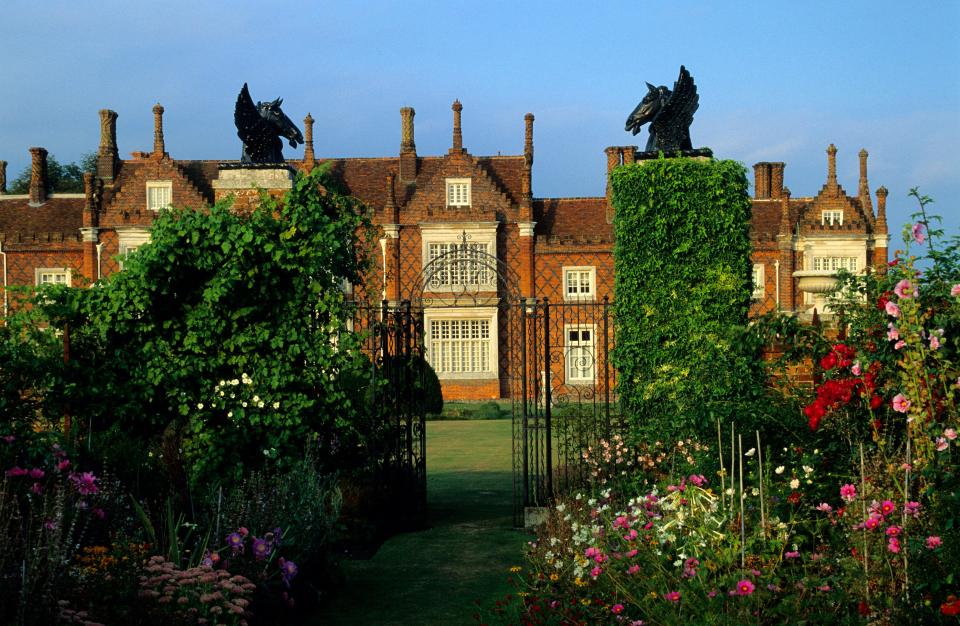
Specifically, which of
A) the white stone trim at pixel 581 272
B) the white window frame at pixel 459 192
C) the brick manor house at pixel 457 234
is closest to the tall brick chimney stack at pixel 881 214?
the brick manor house at pixel 457 234

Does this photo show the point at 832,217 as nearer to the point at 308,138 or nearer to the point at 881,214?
the point at 881,214

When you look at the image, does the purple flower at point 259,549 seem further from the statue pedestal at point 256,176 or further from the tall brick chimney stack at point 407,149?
the tall brick chimney stack at point 407,149

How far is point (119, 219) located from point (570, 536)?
27.7 m

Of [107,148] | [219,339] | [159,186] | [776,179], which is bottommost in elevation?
[219,339]

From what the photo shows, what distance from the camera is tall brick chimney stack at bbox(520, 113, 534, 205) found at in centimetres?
3061

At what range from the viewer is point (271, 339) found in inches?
330

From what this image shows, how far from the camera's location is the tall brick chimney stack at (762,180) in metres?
35.1

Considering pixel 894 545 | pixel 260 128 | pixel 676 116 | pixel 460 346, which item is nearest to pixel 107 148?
pixel 460 346

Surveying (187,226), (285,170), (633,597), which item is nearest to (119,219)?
(285,170)

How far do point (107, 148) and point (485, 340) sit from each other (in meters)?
15.3

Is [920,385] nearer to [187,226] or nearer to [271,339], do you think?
[271,339]

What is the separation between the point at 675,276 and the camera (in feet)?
31.4

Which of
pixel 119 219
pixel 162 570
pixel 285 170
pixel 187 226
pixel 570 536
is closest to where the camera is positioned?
pixel 162 570

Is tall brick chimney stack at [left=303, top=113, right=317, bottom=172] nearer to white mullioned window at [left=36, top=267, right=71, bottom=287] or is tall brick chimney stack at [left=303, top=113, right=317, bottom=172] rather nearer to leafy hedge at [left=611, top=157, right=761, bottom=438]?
white mullioned window at [left=36, top=267, right=71, bottom=287]
